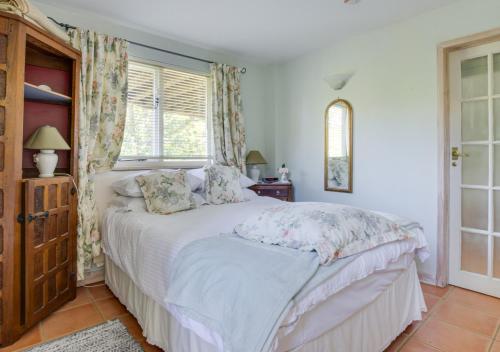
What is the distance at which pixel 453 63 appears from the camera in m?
2.58

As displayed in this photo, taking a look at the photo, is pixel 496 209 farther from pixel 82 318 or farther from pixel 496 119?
pixel 82 318

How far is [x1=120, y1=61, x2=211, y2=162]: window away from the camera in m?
2.95

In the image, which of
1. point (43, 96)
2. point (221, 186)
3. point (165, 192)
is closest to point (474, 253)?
point (221, 186)

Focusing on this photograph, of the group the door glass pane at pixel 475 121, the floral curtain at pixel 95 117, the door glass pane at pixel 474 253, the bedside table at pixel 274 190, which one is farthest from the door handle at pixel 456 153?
the floral curtain at pixel 95 117

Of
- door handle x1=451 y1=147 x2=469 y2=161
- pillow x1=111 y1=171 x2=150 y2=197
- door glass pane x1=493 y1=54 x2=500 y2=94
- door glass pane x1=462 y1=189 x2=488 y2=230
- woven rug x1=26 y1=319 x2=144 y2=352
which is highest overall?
door glass pane x1=493 y1=54 x2=500 y2=94

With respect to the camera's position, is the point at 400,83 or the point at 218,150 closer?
the point at 400,83

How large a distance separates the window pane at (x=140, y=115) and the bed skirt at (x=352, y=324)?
52.0 inches

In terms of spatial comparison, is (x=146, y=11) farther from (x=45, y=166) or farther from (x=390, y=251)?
(x=390, y=251)

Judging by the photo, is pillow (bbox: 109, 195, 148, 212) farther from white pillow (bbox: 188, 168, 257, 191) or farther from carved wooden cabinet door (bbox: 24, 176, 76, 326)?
white pillow (bbox: 188, 168, 257, 191)

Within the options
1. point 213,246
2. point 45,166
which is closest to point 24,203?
point 45,166

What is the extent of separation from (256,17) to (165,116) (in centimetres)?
135

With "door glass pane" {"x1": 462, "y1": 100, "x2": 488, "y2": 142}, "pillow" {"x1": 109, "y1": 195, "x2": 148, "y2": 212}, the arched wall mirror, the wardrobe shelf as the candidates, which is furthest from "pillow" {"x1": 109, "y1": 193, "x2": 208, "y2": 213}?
"door glass pane" {"x1": 462, "y1": 100, "x2": 488, "y2": 142}

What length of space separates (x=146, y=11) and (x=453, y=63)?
108 inches

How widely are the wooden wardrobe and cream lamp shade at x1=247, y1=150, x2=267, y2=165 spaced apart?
1.98 meters
